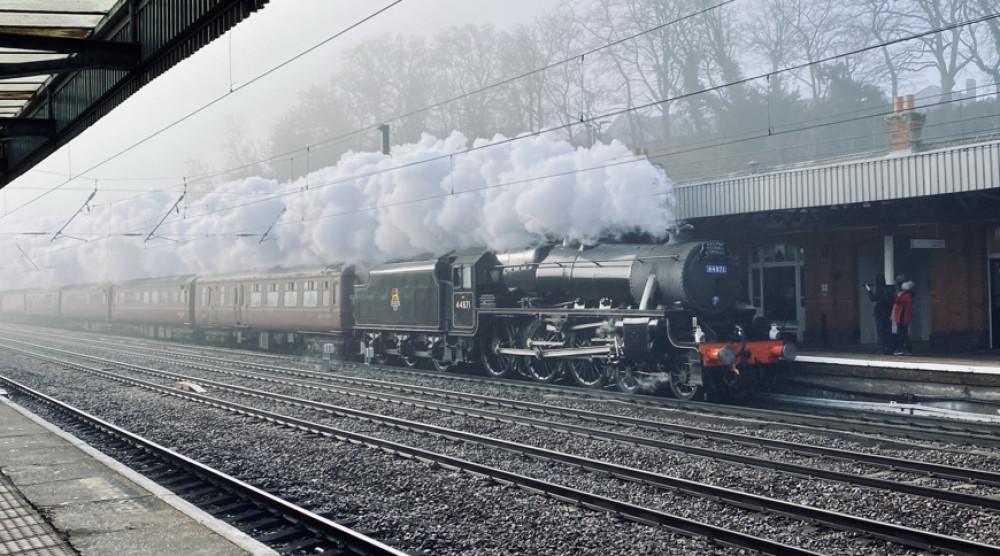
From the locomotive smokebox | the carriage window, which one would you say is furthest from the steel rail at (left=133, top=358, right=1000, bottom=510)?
the carriage window

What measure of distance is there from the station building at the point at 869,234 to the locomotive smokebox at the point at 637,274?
388 cm

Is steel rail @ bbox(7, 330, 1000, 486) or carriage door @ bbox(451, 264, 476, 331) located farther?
carriage door @ bbox(451, 264, 476, 331)

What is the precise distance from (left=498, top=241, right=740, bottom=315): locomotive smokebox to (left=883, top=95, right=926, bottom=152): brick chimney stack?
6714 millimetres

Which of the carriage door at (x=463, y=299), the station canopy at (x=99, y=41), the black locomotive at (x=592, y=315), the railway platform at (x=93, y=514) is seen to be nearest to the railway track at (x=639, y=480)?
the black locomotive at (x=592, y=315)

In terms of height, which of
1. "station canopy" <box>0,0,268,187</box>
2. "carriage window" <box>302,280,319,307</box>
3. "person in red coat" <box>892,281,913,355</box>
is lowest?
"person in red coat" <box>892,281,913,355</box>

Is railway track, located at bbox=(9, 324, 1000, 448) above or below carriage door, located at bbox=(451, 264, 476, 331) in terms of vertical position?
below

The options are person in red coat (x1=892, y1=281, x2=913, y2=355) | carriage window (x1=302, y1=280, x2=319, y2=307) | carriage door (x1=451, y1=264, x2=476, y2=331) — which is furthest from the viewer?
carriage window (x1=302, y1=280, x2=319, y2=307)

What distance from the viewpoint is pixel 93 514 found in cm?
648

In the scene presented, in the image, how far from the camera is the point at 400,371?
1841 cm

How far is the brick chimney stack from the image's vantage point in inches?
674

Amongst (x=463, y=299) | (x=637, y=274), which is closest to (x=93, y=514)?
(x=637, y=274)

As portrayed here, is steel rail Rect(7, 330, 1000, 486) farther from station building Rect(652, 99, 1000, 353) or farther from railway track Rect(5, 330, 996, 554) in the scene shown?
station building Rect(652, 99, 1000, 353)

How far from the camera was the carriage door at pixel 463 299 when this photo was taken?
16.2 m

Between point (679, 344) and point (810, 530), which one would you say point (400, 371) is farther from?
point (810, 530)
